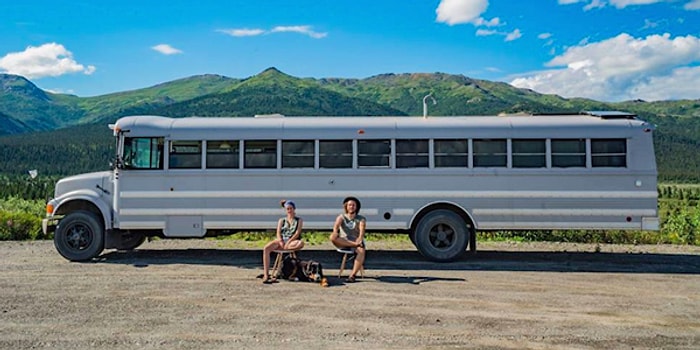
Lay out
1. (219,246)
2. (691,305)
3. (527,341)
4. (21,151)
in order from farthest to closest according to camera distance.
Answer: (21,151) < (219,246) < (691,305) < (527,341)

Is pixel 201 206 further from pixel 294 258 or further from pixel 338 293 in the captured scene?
pixel 338 293

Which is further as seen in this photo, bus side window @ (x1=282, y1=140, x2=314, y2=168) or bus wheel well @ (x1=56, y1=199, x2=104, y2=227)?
bus wheel well @ (x1=56, y1=199, x2=104, y2=227)

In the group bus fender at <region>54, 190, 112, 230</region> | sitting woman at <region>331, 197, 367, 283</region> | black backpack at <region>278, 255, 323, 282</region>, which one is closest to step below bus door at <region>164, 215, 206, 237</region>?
bus fender at <region>54, 190, 112, 230</region>

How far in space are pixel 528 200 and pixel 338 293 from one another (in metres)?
4.53

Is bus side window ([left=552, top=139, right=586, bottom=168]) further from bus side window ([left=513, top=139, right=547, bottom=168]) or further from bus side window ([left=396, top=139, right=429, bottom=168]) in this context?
bus side window ([left=396, top=139, right=429, bottom=168])

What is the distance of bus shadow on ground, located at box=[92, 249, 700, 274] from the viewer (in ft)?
36.0

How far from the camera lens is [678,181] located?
13175 centimetres

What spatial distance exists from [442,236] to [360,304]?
3597 millimetres

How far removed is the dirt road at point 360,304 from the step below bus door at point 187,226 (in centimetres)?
66

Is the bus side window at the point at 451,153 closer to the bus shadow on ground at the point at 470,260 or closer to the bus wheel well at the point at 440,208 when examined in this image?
the bus wheel well at the point at 440,208

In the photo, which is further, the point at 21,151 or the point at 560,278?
the point at 21,151

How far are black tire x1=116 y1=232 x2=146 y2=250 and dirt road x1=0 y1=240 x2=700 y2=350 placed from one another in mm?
289

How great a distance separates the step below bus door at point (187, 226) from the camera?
11.1 meters

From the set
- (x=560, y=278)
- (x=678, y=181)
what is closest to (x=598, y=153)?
(x=560, y=278)
